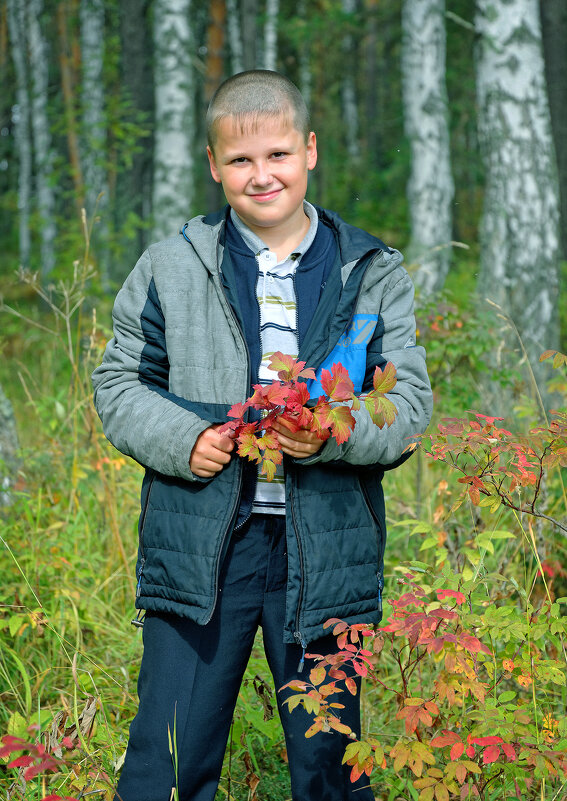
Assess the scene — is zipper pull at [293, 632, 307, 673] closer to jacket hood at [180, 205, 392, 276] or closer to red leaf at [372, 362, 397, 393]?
red leaf at [372, 362, 397, 393]

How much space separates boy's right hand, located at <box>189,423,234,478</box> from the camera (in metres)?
1.81

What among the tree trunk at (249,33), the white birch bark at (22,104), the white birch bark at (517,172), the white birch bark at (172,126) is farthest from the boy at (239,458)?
the white birch bark at (22,104)

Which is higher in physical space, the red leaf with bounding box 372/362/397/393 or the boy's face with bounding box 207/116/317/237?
the boy's face with bounding box 207/116/317/237

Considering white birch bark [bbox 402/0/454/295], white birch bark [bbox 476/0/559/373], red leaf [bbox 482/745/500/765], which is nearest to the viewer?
red leaf [bbox 482/745/500/765]

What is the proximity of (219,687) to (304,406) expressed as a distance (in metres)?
0.74

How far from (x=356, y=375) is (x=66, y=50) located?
45.5 ft

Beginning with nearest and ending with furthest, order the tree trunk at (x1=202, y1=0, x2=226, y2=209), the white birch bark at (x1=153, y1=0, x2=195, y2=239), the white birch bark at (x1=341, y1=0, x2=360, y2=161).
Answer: the white birch bark at (x1=153, y1=0, x2=195, y2=239) < the tree trunk at (x1=202, y1=0, x2=226, y2=209) < the white birch bark at (x1=341, y1=0, x2=360, y2=161)

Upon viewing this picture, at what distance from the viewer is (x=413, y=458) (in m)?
4.04

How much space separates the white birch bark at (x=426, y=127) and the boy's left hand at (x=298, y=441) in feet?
28.7

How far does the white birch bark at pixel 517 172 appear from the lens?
526cm

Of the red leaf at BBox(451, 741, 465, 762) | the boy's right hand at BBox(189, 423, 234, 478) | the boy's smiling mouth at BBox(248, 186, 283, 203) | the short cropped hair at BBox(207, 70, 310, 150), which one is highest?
the short cropped hair at BBox(207, 70, 310, 150)

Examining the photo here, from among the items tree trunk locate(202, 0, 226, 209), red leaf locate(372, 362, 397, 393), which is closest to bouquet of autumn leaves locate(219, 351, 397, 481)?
red leaf locate(372, 362, 397, 393)

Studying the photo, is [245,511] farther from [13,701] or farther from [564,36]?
[564,36]

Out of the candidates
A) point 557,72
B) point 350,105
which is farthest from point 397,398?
point 350,105
